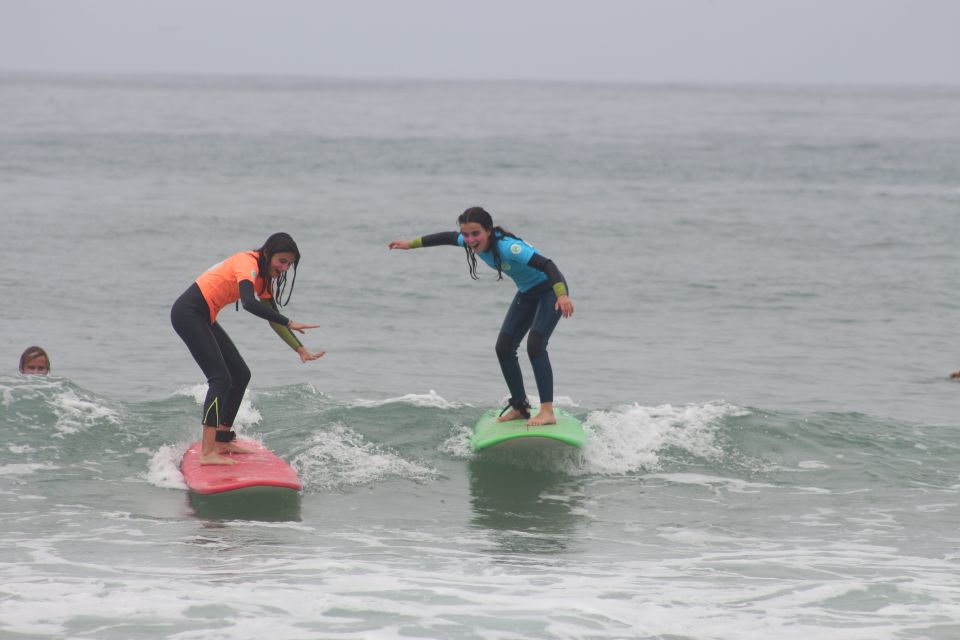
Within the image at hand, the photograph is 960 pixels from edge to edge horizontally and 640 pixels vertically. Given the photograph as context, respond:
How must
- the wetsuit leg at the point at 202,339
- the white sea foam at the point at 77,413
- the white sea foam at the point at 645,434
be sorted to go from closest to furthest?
the wetsuit leg at the point at 202,339, the white sea foam at the point at 645,434, the white sea foam at the point at 77,413

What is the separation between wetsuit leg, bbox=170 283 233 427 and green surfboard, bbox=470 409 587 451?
7.58 feet

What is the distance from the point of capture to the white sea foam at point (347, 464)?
9.63 metres

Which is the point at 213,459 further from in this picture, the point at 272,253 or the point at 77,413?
the point at 77,413

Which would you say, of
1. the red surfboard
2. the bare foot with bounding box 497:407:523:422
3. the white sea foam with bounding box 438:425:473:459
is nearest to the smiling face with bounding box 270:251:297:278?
the red surfboard

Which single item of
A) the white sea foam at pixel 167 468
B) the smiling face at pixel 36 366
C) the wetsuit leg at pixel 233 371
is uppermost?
the wetsuit leg at pixel 233 371

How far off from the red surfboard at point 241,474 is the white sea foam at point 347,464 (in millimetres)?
401

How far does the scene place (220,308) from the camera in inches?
352

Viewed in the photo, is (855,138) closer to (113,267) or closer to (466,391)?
(113,267)

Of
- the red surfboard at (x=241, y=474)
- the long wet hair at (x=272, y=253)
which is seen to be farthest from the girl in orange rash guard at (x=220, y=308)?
the red surfboard at (x=241, y=474)

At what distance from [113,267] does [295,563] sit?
16312 mm

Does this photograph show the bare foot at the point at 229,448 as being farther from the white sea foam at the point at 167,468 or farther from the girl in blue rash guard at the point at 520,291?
the girl in blue rash guard at the point at 520,291

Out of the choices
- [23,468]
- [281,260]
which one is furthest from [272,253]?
[23,468]

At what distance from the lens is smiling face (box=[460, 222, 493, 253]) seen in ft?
30.6

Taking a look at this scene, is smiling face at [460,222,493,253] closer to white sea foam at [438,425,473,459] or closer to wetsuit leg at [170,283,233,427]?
white sea foam at [438,425,473,459]
